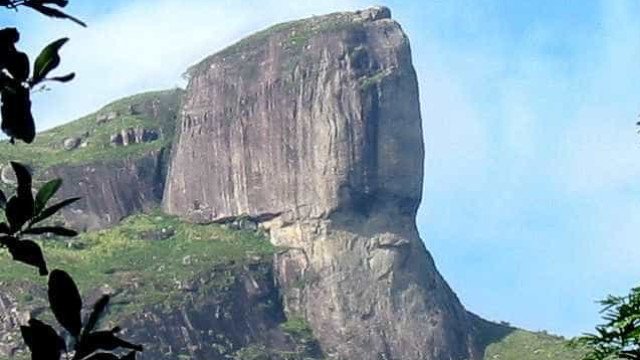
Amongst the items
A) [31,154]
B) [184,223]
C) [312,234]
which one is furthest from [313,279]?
[31,154]

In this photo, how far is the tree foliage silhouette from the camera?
2.43 metres

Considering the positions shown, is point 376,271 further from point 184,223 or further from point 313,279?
point 184,223

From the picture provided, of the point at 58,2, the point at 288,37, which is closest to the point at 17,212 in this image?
the point at 58,2

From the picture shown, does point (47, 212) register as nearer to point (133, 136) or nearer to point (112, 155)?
point (112, 155)

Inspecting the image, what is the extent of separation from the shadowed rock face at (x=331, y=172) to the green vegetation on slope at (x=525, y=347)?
5.74ft

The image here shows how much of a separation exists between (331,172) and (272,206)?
4343 millimetres

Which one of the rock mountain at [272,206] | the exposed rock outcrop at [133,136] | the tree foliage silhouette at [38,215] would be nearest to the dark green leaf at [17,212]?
the tree foliage silhouette at [38,215]

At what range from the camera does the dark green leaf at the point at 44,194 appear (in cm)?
254

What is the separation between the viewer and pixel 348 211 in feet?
331

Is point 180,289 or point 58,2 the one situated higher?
point 180,289

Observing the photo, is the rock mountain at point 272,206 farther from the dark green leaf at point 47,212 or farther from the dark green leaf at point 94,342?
the dark green leaf at point 94,342

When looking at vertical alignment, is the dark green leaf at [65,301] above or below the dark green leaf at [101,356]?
above

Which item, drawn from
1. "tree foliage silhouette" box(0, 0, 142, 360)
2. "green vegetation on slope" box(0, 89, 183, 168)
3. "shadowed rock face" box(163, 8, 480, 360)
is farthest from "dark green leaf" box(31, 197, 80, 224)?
"green vegetation on slope" box(0, 89, 183, 168)

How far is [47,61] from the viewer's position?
8.41 ft
